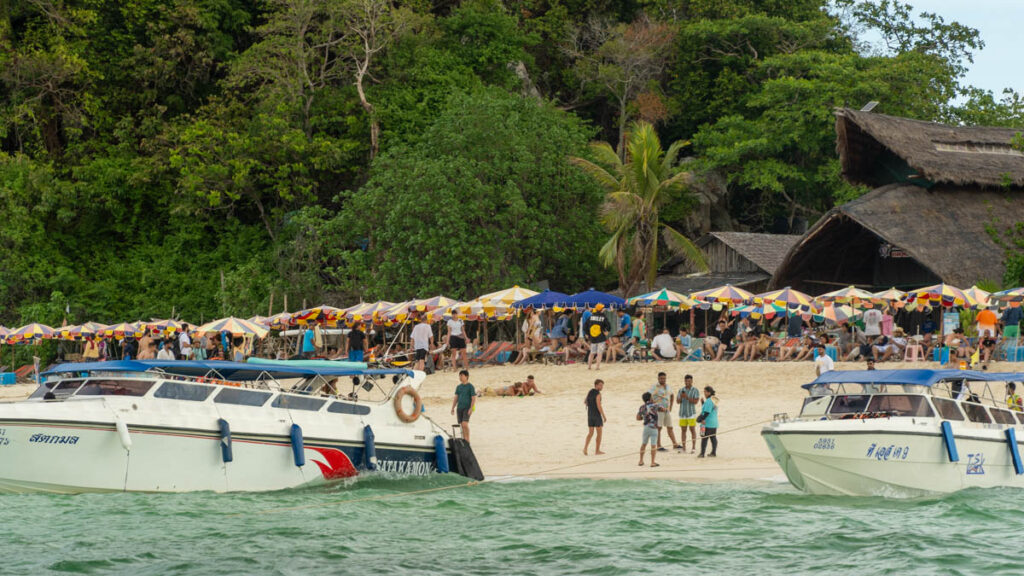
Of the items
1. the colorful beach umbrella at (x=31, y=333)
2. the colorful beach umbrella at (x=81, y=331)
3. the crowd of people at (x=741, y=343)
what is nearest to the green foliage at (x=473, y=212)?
the crowd of people at (x=741, y=343)

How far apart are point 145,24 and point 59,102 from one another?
4.60m

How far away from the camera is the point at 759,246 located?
42.1 meters

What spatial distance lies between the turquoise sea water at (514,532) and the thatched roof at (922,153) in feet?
70.3

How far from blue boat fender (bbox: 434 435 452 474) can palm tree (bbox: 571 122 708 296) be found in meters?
20.7

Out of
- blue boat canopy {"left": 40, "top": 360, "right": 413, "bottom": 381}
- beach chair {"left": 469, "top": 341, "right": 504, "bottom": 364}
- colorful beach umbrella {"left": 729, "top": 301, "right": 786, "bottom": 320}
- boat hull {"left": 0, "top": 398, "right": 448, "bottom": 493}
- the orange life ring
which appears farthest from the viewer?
beach chair {"left": 469, "top": 341, "right": 504, "bottom": 364}

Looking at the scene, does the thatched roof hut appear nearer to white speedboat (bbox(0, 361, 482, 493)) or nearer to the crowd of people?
the crowd of people

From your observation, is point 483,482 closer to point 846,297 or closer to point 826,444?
point 826,444

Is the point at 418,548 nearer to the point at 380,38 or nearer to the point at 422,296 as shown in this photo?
the point at 422,296

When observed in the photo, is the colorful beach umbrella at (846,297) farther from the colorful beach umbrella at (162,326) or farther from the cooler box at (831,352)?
the colorful beach umbrella at (162,326)

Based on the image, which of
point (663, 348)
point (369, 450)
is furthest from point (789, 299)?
point (369, 450)

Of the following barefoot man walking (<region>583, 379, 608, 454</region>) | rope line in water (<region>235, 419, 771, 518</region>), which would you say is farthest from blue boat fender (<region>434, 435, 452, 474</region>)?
barefoot man walking (<region>583, 379, 608, 454</region>)

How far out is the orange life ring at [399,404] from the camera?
1895 centimetres

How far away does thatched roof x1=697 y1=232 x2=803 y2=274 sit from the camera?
134 ft

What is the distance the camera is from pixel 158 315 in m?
45.7
